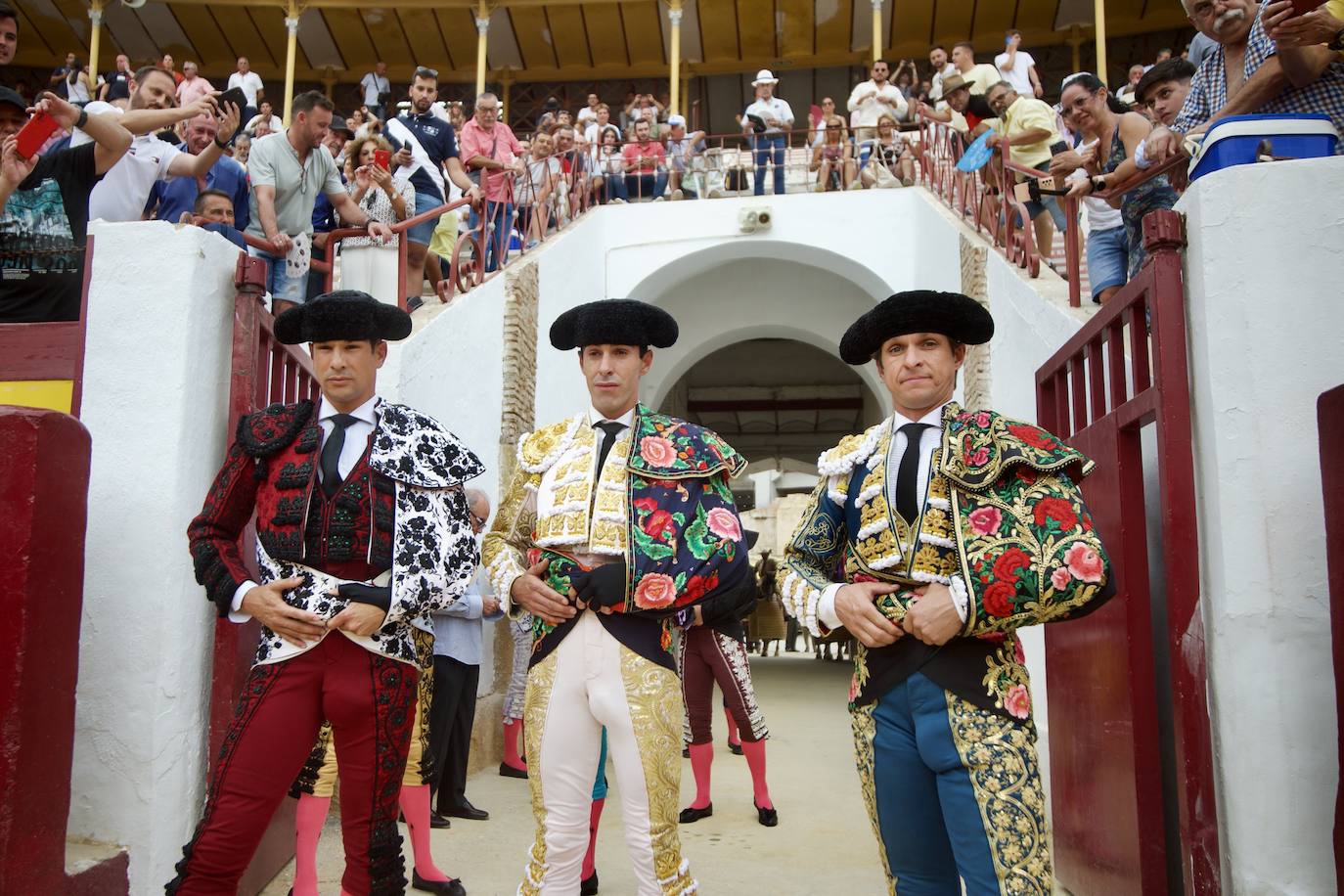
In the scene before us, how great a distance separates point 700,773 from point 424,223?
3963 millimetres

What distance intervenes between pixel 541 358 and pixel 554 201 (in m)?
2.11

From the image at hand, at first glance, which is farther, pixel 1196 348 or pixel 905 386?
pixel 1196 348

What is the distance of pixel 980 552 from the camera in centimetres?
229

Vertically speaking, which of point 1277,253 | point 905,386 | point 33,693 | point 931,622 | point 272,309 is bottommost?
point 33,693

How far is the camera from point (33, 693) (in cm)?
276

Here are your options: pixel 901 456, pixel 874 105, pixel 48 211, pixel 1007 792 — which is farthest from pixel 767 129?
pixel 1007 792

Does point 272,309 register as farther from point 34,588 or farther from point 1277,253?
point 1277,253

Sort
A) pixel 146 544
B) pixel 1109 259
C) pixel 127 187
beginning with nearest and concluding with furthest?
pixel 146 544 → pixel 127 187 → pixel 1109 259

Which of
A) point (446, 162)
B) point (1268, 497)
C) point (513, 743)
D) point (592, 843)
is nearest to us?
point (1268, 497)

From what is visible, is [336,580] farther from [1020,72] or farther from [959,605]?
[1020,72]

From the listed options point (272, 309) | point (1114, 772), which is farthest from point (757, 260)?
point (1114, 772)

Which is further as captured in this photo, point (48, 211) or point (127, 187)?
point (127, 187)

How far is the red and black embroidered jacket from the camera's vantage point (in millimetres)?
2746

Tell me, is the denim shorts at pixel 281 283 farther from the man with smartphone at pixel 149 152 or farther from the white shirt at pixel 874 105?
the white shirt at pixel 874 105
